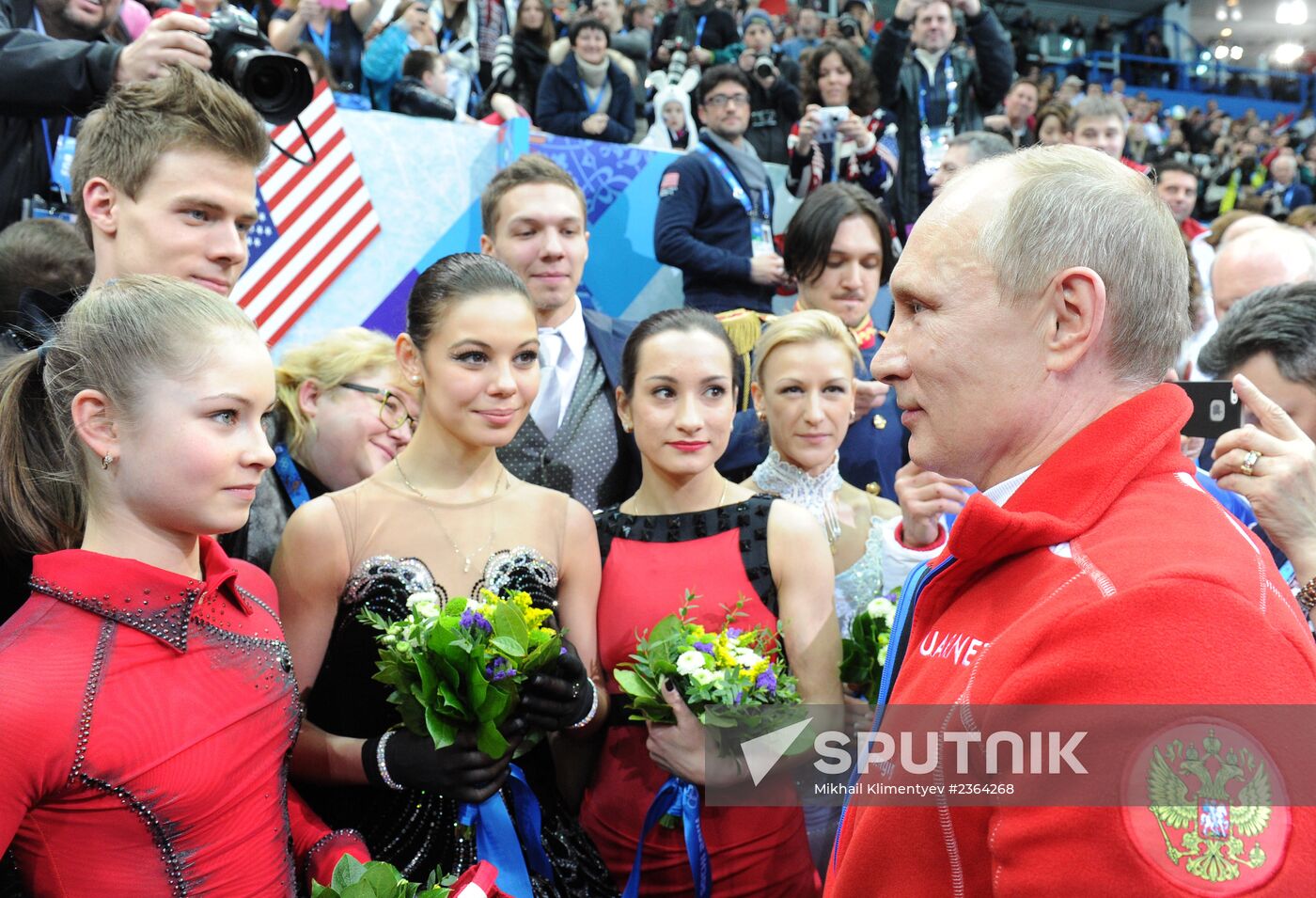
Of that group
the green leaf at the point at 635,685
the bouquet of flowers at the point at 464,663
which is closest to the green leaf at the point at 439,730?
the bouquet of flowers at the point at 464,663

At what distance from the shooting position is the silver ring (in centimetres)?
233

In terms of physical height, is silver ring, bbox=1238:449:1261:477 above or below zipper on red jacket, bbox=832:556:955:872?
above

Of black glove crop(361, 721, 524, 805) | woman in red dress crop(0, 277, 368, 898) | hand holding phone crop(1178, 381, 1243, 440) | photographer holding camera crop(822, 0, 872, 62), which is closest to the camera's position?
woman in red dress crop(0, 277, 368, 898)

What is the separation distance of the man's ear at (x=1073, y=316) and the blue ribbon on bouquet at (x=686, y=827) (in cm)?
158

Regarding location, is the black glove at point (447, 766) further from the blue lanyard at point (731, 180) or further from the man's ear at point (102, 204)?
the blue lanyard at point (731, 180)

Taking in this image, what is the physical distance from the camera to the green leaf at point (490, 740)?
2234 millimetres

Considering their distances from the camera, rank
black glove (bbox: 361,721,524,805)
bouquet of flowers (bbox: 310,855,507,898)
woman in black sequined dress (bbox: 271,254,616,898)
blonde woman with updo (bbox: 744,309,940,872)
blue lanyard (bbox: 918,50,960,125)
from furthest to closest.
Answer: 1. blue lanyard (bbox: 918,50,960,125)
2. blonde woman with updo (bbox: 744,309,940,872)
3. woman in black sequined dress (bbox: 271,254,616,898)
4. black glove (bbox: 361,721,524,805)
5. bouquet of flowers (bbox: 310,855,507,898)

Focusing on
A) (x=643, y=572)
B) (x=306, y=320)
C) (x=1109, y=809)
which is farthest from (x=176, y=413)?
(x=306, y=320)

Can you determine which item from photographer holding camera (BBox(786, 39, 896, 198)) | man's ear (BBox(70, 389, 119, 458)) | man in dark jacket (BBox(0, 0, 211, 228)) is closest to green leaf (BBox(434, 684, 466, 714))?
man's ear (BBox(70, 389, 119, 458))

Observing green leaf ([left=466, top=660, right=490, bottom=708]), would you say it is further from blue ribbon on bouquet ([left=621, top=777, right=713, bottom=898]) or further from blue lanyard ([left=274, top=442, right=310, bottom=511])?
blue lanyard ([left=274, top=442, right=310, bottom=511])

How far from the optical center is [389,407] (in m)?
3.31

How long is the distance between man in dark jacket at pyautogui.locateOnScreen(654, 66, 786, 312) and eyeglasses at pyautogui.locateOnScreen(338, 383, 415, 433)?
283cm

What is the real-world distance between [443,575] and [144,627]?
823mm

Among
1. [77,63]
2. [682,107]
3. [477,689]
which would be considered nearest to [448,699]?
[477,689]
